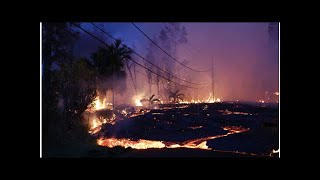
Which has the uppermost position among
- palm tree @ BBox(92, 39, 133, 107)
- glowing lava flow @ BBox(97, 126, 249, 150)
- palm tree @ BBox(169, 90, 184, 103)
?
palm tree @ BBox(92, 39, 133, 107)

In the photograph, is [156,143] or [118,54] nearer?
[156,143]

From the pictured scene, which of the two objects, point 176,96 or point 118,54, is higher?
point 118,54

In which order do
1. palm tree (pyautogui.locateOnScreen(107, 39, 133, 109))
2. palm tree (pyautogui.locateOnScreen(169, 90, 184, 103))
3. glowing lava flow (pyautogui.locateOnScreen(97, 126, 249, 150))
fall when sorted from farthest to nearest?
1. palm tree (pyautogui.locateOnScreen(169, 90, 184, 103))
2. palm tree (pyautogui.locateOnScreen(107, 39, 133, 109))
3. glowing lava flow (pyautogui.locateOnScreen(97, 126, 249, 150))

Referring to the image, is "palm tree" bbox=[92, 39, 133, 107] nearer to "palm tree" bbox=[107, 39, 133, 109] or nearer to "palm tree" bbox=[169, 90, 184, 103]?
"palm tree" bbox=[107, 39, 133, 109]

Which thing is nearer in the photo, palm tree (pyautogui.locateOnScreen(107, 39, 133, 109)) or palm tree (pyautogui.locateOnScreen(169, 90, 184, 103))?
palm tree (pyautogui.locateOnScreen(107, 39, 133, 109))

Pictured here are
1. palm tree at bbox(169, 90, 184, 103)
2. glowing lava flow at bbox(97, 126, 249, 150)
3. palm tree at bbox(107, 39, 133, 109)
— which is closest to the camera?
glowing lava flow at bbox(97, 126, 249, 150)

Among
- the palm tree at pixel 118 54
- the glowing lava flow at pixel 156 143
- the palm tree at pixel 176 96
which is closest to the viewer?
the glowing lava flow at pixel 156 143

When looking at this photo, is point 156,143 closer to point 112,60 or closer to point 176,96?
point 176,96

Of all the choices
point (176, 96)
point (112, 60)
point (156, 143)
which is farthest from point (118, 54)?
point (156, 143)

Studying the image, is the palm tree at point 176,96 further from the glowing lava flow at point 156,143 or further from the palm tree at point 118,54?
the palm tree at point 118,54

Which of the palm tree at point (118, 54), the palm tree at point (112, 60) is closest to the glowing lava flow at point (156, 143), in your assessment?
the palm tree at point (118, 54)

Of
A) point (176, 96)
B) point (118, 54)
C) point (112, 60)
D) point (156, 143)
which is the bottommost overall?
point (156, 143)

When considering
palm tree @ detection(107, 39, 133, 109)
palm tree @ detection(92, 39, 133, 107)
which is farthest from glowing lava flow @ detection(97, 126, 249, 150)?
palm tree @ detection(92, 39, 133, 107)
